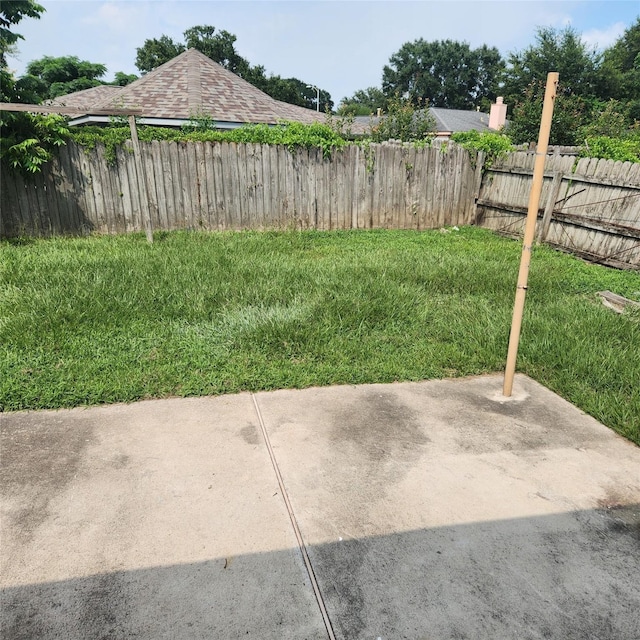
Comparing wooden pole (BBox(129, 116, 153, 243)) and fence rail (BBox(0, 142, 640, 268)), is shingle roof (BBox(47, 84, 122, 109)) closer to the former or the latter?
fence rail (BBox(0, 142, 640, 268))

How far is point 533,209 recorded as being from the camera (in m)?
3.27

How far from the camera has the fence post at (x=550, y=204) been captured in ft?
27.2

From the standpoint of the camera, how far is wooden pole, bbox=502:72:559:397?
9.91 feet

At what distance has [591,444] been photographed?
3.02 meters

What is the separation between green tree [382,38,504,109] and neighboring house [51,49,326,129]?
5900 centimetres

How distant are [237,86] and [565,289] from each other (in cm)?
1325

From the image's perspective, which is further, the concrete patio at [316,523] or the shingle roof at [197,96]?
the shingle roof at [197,96]

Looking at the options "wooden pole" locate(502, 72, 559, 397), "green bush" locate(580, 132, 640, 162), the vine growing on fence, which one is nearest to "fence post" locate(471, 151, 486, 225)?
"green bush" locate(580, 132, 640, 162)

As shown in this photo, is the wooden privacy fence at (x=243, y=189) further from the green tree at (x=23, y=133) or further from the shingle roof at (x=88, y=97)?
the shingle roof at (x=88, y=97)

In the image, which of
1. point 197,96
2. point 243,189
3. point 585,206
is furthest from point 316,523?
point 197,96

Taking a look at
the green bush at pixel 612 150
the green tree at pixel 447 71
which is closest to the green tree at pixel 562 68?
the green bush at pixel 612 150

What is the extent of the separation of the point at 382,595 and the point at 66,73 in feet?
135

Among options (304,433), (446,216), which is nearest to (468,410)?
(304,433)

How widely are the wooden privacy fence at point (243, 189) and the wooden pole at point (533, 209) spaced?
22.1 feet
